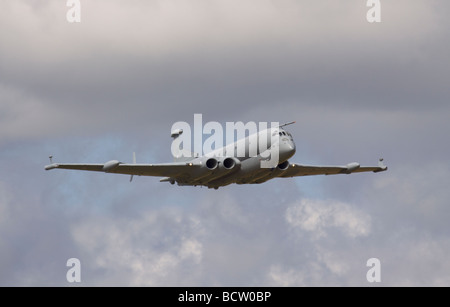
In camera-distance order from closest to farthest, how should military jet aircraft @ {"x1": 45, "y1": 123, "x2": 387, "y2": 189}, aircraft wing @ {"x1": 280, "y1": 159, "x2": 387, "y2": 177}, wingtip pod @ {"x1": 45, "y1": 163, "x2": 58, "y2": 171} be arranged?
wingtip pod @ {"x1": 45, "y1": 163, "x2": 58, "y2": 171} < military jet aircraft @ {"x1": 45, "y1": 123, "x2": 387, "y2": 189} < aircraft wing @ {"x1": 280, "y1": 159, "x2": 387, "y2": 177}

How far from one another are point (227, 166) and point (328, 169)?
16372 mm

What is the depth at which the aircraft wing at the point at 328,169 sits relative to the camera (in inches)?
3597

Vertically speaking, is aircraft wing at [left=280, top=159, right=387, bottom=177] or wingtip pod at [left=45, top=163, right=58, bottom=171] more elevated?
aircraft wing at [left=280, top=159, right=387, bottom=177]

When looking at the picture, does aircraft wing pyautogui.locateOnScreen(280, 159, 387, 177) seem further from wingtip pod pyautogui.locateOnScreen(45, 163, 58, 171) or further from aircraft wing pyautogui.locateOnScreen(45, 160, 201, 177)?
wingtip pod pyautogui.locateOnScreen(45, 163, 58, 171)

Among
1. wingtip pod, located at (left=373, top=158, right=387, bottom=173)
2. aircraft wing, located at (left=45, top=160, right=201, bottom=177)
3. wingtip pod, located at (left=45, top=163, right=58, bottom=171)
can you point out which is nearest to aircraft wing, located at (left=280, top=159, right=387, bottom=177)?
wingtip pod, located at (left=373, top=158, right=387, bottom=173)

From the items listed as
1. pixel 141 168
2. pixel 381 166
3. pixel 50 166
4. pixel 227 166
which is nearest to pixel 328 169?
pixel 381 166

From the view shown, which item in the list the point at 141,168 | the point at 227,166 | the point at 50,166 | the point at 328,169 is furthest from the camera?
the point at 328,169

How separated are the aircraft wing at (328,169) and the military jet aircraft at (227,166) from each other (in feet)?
15.7

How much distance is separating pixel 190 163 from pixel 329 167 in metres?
17.5

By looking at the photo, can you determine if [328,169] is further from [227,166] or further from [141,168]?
[141,168]

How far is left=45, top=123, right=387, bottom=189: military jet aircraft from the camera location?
268 ft

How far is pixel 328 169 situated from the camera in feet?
310

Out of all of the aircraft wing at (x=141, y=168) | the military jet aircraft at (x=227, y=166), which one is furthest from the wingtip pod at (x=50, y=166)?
the aircraft wing at (x=141, y=168)

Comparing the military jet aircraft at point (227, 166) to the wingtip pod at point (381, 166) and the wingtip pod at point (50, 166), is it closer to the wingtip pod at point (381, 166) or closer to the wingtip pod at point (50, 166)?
the wingtip pod at point (50, 166)
